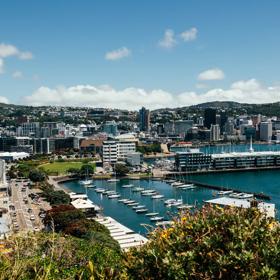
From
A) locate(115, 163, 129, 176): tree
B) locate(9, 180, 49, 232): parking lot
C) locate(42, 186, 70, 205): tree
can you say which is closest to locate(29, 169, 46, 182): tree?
locate(9, 180, 49, 232): parking lot

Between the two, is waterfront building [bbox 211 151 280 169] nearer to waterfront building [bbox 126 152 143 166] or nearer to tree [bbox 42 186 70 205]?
waterfront building [bbox 126 152 143 166]

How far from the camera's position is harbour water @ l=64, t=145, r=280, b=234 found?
44.1ft

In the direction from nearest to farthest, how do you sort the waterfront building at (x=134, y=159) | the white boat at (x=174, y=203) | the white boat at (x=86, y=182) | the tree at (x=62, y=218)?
the tree at (x=62, y=218) < the white boat at (x=174, y=203) < the white boat at (x=86, y=182) < the waterfront building at (x=134, y=159)

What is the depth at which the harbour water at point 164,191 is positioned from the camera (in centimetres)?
1345

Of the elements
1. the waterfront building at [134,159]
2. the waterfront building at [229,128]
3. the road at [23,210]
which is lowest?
the road at [23,210]

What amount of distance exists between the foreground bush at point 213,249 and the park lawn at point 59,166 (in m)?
20.6

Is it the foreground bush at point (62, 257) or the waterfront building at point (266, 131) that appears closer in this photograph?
the foreground bush at point (62, 257)

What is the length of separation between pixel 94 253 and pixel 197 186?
49.0 feet

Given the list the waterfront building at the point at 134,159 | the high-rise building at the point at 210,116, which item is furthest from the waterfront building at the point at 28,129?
the high-rise building at the point at 210,116

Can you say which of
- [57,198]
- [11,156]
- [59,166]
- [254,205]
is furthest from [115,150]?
[254,205]

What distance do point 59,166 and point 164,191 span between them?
9.14 m

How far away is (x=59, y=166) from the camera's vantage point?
25.5 metres

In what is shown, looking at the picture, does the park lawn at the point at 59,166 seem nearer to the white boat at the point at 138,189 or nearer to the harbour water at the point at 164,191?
the harbour water at the point at 164,191

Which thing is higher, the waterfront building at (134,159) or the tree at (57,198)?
the waterfront building at (134,159)
